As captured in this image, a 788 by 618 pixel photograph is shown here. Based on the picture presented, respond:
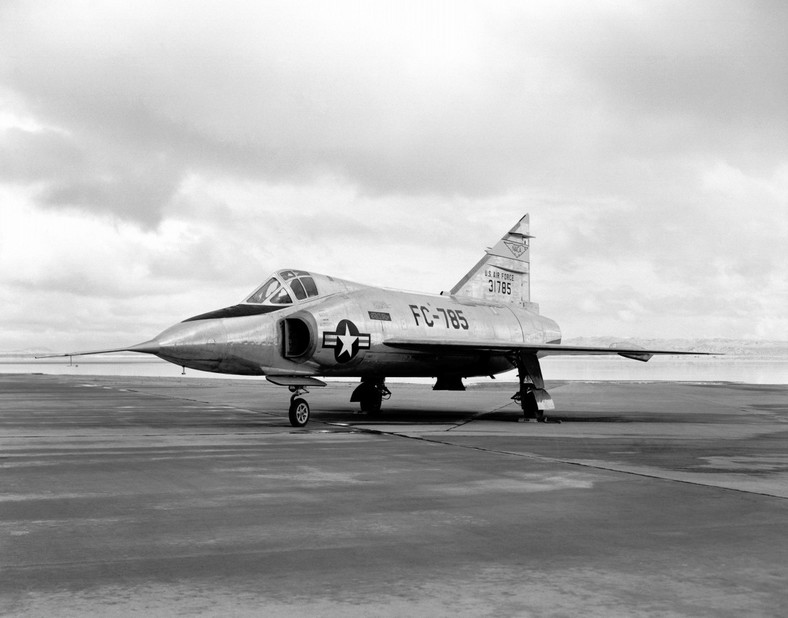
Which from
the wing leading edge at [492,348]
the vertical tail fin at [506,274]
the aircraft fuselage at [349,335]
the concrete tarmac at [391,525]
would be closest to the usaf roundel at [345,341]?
the aircraft fuselage at [349,335]

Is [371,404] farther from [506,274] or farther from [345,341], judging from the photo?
[506,274]

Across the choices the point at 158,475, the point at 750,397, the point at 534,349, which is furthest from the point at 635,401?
the point at 158,475

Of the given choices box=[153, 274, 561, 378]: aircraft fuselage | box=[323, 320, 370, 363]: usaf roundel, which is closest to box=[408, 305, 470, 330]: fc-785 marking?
box=[153, 274, 561, 378]: aircraft fuselage

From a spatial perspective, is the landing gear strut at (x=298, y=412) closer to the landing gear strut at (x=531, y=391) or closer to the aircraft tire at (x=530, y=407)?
the landing gear strut at (x=531, y=391)

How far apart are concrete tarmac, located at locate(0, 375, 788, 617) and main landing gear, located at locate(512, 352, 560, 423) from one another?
16.5ft

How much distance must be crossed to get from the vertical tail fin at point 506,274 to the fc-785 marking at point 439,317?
2.31 metres

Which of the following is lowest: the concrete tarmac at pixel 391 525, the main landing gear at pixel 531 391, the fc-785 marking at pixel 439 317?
the concrete tarmac at pixel 391 525

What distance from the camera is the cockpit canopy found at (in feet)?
52.1

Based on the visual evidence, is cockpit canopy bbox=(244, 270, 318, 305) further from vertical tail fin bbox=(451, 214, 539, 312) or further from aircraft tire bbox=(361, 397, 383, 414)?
vertical tail fin bbox=(451, 214, 539, 312)

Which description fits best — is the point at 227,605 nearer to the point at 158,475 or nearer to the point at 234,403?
the point at 158,475

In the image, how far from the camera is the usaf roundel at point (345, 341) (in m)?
15.9

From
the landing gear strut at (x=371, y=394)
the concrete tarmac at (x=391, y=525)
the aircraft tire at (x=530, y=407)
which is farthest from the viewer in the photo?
the landing gear strut at (x=371, y=394)

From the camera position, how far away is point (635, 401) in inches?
1002

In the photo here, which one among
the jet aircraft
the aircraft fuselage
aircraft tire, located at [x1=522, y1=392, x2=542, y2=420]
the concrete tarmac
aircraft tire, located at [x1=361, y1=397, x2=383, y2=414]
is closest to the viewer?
the concrete tarmac
